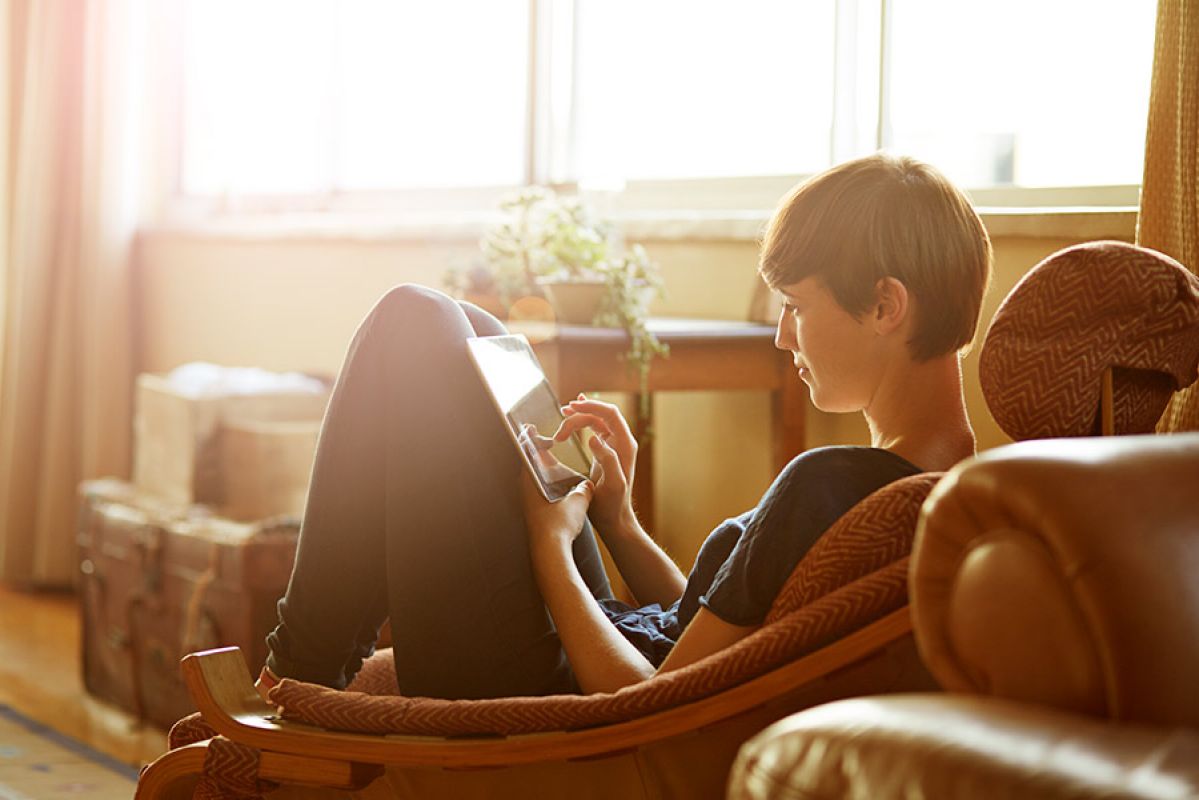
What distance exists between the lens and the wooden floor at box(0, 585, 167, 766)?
2.97m

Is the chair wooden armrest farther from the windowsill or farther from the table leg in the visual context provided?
the table leg

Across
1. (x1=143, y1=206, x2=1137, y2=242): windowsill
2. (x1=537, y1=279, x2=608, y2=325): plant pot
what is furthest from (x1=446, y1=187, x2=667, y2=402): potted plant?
(x1=143, y1=206, x2=1137, y2=242): windowsill

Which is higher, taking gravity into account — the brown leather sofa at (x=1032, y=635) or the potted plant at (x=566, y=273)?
the potted plant at (x=566, y=273)

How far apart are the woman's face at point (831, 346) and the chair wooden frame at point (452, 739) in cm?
36

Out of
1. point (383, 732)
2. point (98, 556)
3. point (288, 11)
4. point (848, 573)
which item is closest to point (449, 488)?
point (383, 732)

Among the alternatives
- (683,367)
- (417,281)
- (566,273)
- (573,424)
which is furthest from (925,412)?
(417,281)

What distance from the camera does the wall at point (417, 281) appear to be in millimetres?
2547

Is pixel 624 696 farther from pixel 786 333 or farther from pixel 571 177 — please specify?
pixel 571 177

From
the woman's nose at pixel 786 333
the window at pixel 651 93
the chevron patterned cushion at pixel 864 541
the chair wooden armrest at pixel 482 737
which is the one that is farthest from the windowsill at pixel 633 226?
the chair wooden armrest at pixel 482 737

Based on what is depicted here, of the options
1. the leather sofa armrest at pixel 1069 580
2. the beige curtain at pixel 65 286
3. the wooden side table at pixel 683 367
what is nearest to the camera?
the leather sofa armrest at pixel 1069 580

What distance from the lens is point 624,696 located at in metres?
1.21

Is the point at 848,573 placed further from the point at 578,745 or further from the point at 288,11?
the point at 288,11

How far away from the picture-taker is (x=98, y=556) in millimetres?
3262

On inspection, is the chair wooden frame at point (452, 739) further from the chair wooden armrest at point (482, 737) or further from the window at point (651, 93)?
the window at point (651, 93)
